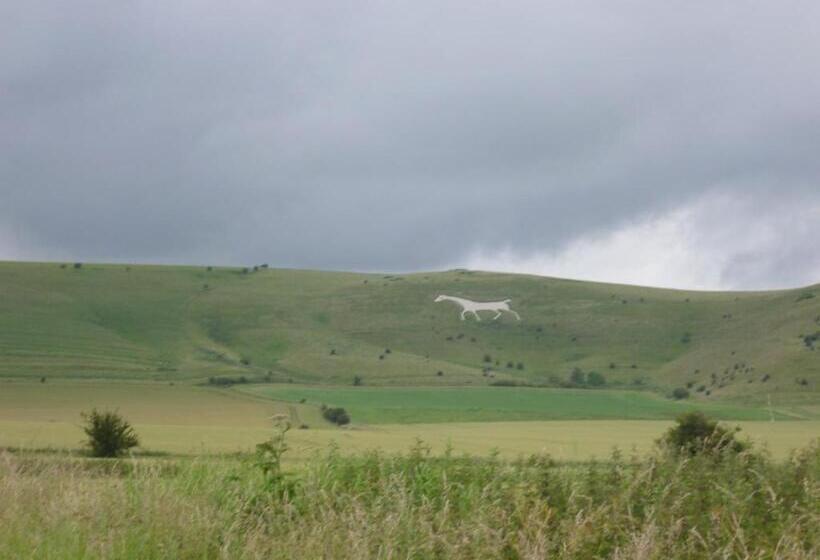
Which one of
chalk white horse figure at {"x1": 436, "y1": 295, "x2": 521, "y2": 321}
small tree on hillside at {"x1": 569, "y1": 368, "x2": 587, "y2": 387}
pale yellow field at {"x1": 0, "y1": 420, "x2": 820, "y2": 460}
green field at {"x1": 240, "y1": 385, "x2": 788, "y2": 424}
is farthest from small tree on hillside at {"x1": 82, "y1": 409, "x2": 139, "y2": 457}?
chalk white horse figure at {"x1": 436, "y1": 295, "x2": 521, "y2": 321}

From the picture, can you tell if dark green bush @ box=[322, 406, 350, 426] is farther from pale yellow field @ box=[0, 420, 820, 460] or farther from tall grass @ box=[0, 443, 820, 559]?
tall grass @ box=[0, 443, 820, 559]

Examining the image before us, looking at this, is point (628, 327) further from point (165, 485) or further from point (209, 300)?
point (165, 485)

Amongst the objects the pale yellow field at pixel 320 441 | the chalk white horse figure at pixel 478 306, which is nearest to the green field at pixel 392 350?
the chalk white horse figure at pixel 478 306

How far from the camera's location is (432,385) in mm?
100188

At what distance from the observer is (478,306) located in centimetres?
14100

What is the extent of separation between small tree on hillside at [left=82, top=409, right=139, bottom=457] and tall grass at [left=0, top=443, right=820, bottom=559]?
45.2 ft

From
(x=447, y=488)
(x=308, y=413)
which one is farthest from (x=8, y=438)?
(x=308, y=413)

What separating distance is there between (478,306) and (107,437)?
11228 centimetres

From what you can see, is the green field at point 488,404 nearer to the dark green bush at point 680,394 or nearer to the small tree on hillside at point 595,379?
the dark green bush at point 680,394

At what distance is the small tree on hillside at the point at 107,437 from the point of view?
29141mm

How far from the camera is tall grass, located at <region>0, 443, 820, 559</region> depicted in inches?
433

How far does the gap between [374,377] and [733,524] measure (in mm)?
93266

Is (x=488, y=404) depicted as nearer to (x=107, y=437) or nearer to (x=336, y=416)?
(x=336, y=416)

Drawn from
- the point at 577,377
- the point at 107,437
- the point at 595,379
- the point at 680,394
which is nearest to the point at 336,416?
the point at 107,437
